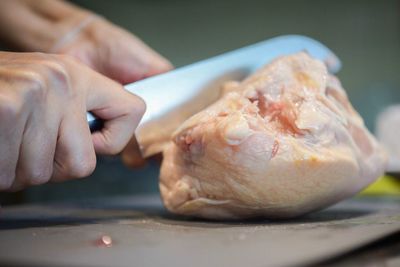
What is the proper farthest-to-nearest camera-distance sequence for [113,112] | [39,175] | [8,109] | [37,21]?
1. [37,21]
2. [113,112]
3. [39,175]
4. [8,109]

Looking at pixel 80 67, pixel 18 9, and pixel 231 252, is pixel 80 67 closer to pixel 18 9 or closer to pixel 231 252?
pixel 231 252

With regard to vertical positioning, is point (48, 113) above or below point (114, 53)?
above

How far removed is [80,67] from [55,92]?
83 millimetres

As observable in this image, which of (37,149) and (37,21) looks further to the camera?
(37,21)

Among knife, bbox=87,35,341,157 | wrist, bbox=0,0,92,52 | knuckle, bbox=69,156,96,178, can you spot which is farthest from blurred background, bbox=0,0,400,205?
knuckle, bbox=69,156,96,178

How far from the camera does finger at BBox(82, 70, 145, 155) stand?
3.11 feet

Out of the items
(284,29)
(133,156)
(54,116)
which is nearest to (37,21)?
(133,156)

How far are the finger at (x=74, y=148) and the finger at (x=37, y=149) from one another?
2 centimetres

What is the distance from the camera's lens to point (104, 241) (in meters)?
0.77

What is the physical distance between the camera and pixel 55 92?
0.85 metres

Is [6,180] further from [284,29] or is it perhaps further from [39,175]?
[284,29]

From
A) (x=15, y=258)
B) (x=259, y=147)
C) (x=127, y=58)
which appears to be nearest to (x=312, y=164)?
(x=259, y=147)

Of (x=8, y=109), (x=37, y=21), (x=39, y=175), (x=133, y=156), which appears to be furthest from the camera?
(x=37, y=21)

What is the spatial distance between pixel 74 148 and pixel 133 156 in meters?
0.44
